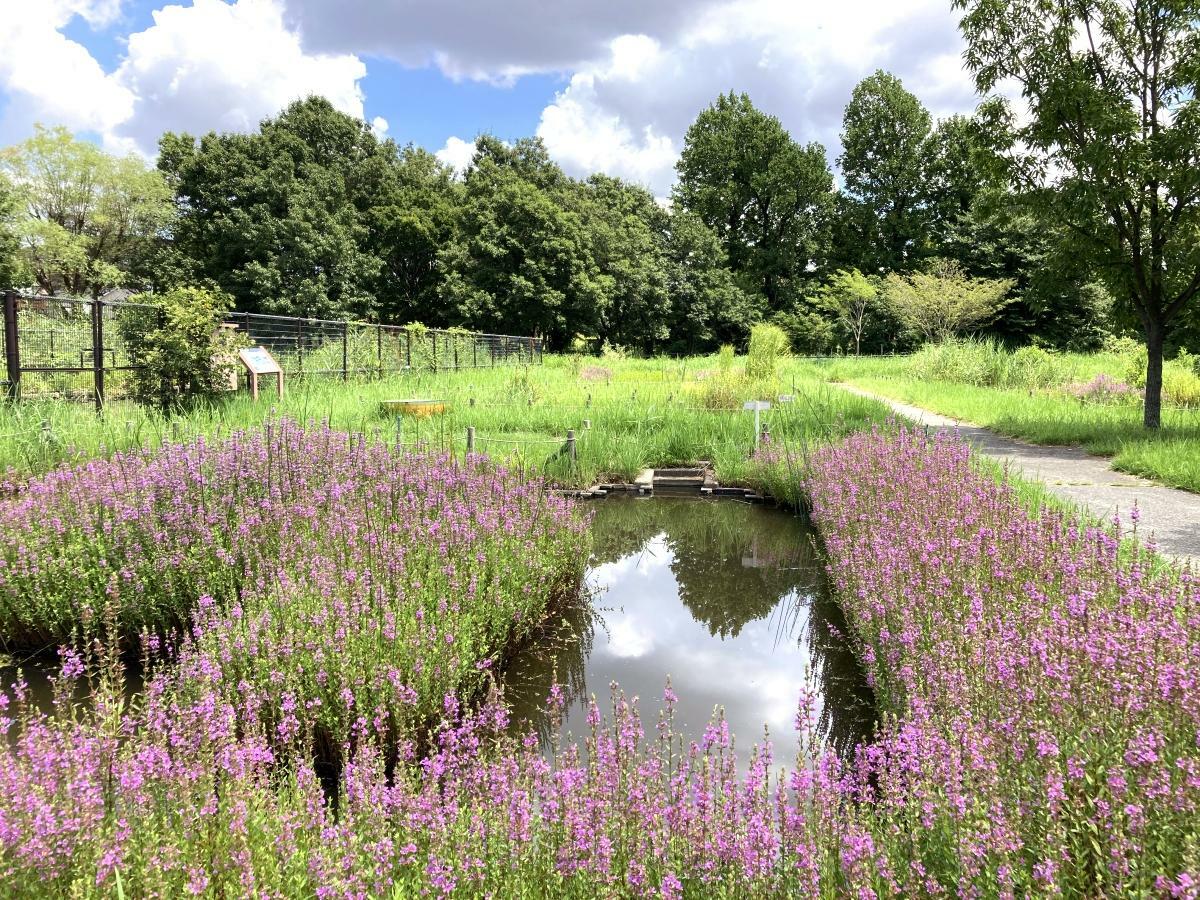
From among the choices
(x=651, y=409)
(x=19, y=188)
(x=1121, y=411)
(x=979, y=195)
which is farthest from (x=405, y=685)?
(x=19, y=188)

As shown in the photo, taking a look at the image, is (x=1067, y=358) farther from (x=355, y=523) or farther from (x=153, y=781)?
(x=153, y=781)

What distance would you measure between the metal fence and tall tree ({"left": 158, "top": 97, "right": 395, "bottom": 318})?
12.8 meters

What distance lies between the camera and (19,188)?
34.2 metres

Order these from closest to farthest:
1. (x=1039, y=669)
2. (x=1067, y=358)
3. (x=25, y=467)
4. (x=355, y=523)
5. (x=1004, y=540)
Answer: (x=1039, y=669) → (x=1004, y=540) → (x=355, y=523) → (x=25, y=467) → (x=1067, y=358)

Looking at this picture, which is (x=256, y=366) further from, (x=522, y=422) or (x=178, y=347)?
(x=522, y=422)

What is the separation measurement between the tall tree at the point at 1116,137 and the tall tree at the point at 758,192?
3378 cm

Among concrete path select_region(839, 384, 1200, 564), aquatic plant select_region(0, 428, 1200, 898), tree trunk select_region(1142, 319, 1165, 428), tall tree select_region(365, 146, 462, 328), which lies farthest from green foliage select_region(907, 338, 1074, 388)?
tall tree select_region(365, 146, 462, 328)

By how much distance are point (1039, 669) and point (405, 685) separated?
229 cm

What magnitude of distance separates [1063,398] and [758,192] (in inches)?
1351

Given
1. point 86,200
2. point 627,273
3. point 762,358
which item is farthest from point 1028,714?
point 86,200

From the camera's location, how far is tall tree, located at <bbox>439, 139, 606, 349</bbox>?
3472 centimetres

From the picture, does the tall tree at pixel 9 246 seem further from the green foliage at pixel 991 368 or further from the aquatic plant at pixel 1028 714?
the aquatic plant at pixel 1028 714

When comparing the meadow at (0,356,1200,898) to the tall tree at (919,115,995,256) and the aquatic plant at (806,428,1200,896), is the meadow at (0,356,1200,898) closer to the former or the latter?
the aquatic plant at (806,428,1200,896)

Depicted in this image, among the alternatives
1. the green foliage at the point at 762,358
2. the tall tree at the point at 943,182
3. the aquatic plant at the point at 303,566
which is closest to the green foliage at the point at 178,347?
the aquatic plant at the point at 303,566
